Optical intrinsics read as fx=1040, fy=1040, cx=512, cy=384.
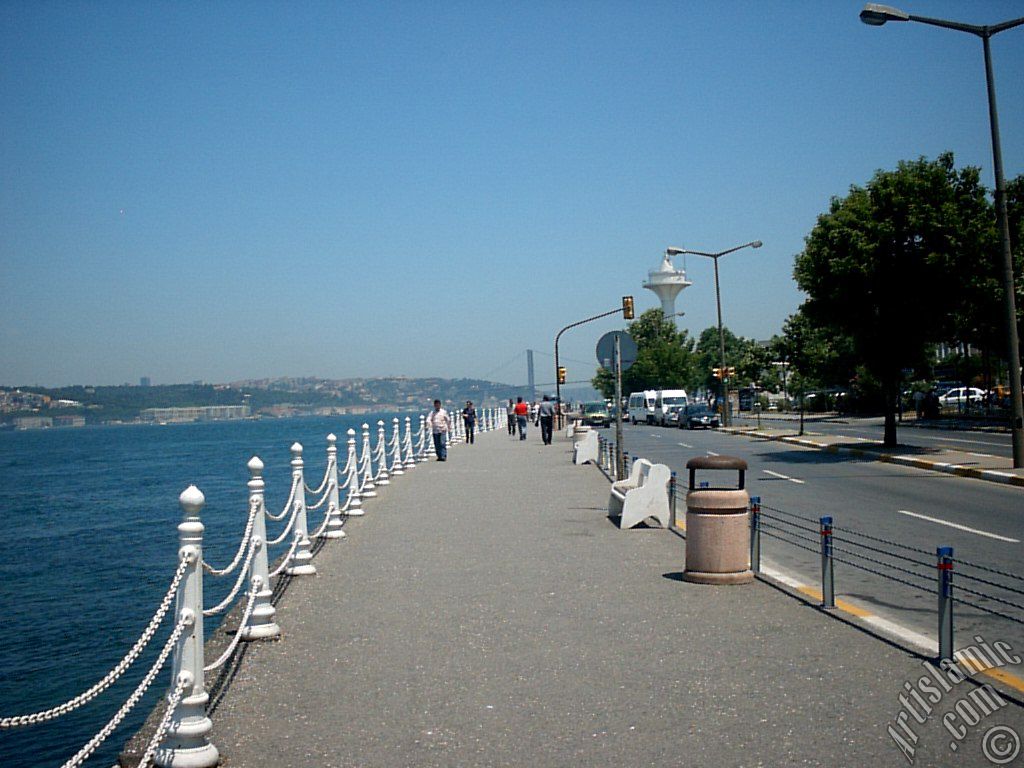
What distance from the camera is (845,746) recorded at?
5.30m

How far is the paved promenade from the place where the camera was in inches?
212

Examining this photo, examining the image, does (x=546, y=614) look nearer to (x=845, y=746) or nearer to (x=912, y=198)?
(x=845, y=746)

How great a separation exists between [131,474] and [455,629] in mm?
58306

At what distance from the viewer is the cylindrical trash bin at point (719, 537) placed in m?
9.74

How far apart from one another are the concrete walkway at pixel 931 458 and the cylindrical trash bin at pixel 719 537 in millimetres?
11777

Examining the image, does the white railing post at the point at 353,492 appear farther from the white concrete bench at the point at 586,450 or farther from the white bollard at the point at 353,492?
the white concrete bench at the point at 586,450

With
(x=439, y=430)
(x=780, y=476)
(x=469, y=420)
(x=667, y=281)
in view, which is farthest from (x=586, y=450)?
(x=667, y=281)

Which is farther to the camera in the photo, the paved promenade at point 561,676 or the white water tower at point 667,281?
the white water tower at point 667,281

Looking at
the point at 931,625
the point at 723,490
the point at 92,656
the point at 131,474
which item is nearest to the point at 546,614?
the point at 723,490

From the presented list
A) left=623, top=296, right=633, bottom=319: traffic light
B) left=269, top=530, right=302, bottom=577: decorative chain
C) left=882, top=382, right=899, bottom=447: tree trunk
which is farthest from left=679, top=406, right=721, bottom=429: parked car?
left=269, top=530, right=302, bottom=577: decorative chain

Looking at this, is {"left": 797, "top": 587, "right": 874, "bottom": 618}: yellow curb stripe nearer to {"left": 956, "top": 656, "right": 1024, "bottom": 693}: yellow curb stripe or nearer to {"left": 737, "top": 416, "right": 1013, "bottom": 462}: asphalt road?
{"left": 956, "top": 656, "right": 1024, "bottom": 693}: yellow curb stripe

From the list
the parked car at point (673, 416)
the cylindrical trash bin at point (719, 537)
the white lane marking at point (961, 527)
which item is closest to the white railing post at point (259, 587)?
the cylindrical trash bin at point (719, 537)

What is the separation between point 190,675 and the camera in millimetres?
5367

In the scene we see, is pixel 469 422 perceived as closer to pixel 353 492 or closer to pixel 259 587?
pixel 353 492
